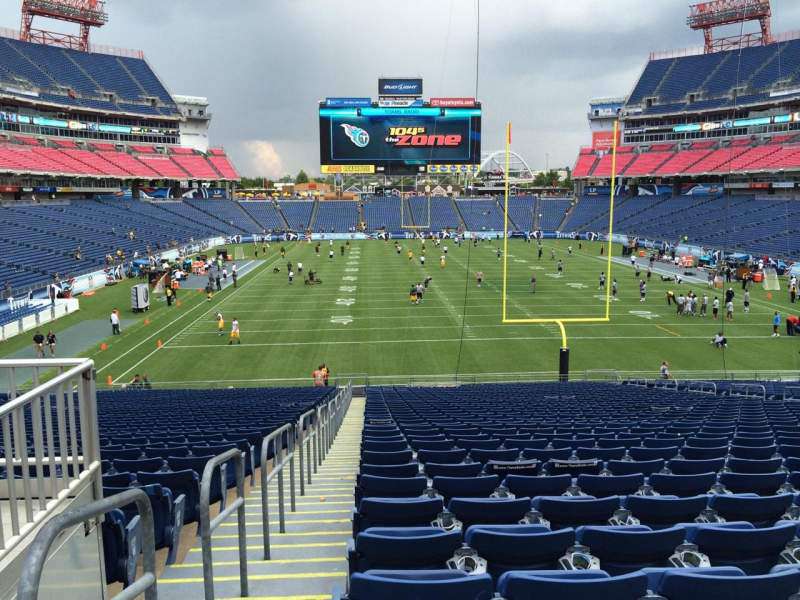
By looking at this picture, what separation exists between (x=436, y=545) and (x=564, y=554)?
0.74m

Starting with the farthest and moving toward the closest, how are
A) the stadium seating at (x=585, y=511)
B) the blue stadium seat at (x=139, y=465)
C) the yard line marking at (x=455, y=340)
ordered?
the yard line marking at (x=455, y=340), the blue stadium seat at (x=139, y=465), the stadium seating at (x=585, y=511)

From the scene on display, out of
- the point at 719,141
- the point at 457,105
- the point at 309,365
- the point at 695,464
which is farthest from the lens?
the point at 719,141

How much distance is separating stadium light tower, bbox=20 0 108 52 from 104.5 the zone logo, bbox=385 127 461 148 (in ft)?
133

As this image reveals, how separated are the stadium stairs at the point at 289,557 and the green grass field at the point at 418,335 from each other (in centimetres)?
1415

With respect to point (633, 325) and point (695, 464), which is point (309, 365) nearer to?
point (633, 325)

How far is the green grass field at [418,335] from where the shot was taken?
21812 mm

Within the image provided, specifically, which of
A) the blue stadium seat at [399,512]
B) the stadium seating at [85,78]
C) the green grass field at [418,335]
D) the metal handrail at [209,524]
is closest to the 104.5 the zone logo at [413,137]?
the green grass field at [418,335]

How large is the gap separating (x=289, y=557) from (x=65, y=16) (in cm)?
8474

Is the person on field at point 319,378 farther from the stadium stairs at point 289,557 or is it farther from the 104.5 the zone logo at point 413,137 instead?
the 104.5 the zone logo at point 413,137

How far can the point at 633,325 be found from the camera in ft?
91.5

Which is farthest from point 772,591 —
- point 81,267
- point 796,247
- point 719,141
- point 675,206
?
point 719,141

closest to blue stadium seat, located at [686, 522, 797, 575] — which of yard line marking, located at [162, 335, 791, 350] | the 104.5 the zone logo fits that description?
yard line marking, located at [162, 335, 791, 350]

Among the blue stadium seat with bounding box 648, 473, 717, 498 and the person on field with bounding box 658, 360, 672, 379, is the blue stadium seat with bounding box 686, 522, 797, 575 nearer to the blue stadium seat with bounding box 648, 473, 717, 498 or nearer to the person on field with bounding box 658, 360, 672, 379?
the blue stadium seat with bounding box 648, 473, 717, 498

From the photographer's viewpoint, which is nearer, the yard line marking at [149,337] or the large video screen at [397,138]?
the yard line marking at [149,337]
